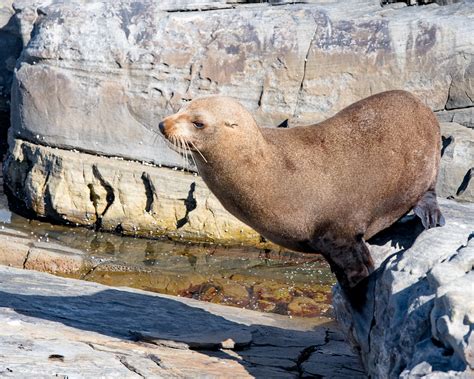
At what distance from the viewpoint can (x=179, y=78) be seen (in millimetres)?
11547

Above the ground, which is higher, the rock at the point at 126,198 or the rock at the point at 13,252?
the rock at the point at 126,198

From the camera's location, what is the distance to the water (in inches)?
377

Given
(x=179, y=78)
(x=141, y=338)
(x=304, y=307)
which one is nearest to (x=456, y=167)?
(x=304, y=307)

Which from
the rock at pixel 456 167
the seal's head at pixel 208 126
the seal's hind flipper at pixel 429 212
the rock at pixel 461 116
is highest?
the seal's head at pixel 208 126

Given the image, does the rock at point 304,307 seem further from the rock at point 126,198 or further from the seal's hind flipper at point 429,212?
the seal's hind flipper at point 429,212

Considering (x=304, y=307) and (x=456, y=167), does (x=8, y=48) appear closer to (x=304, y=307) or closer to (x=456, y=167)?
(x=456, y=167)

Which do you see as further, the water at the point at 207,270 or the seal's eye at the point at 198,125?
Answer: the water at the point at 207,270

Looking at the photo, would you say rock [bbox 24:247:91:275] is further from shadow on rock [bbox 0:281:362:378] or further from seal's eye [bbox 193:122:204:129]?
seal's eye [bbox 193:122:204:129]

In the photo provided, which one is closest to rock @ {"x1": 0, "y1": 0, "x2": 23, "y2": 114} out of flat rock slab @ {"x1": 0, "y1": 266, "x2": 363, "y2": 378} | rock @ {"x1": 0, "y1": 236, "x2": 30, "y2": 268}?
rock @ {"x1": 0, "y1": 236, "x2": 30, "y2": 268}

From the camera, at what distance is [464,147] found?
10.8 meters

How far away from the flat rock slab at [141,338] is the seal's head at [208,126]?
49.6 inches

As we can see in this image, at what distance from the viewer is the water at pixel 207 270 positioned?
9.57 meters

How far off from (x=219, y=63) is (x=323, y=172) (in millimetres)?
5772

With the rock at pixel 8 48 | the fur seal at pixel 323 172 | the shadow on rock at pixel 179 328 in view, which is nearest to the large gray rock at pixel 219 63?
the rock at pixel 8 48
